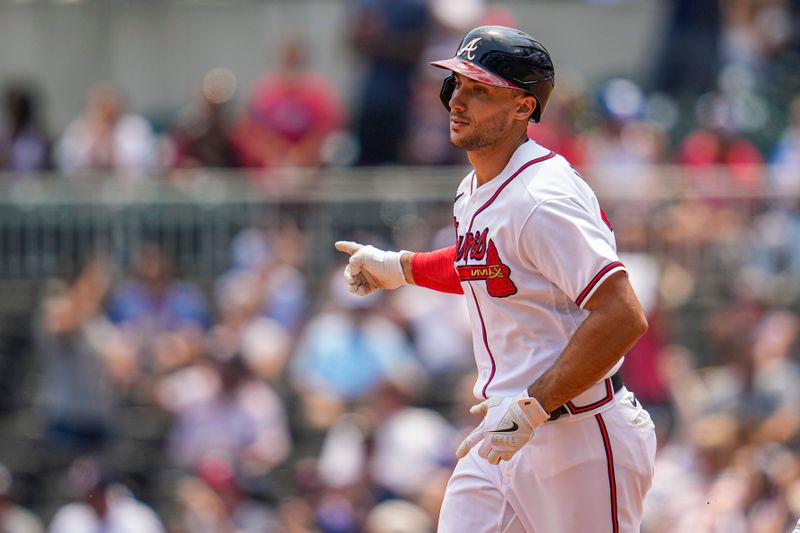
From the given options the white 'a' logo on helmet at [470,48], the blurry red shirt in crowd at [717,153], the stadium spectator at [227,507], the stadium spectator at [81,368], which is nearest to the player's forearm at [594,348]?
the white 'a' logo on helmet at [470,48]

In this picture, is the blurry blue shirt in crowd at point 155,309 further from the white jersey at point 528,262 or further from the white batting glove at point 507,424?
the white batting glove at point 507,424

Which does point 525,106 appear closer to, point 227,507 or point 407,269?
point 407,269

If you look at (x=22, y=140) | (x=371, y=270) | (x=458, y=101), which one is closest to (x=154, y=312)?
(x=22, y=140)

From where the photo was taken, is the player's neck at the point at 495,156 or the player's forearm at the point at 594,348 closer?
the player's forearm at the point at 594,348

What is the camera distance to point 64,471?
11.2 m

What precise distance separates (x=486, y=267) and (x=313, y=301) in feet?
22.7

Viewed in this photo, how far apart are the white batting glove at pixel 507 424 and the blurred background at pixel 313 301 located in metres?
4.71

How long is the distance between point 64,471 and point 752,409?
4.84 metres

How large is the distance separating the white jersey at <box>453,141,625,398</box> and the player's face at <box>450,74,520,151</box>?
0.33 ft

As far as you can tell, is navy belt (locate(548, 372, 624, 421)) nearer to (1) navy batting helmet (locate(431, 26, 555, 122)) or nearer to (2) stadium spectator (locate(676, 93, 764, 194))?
(1) navy batting helmet (locate(431, 26, 555, 122))

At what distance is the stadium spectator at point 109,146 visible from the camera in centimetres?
1238

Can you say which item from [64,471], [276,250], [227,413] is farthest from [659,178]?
[64,471]

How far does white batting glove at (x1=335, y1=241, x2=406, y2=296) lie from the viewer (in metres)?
5.29

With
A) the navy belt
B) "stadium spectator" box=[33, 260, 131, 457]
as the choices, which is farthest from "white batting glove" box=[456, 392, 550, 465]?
"stadium spectator" box=[33, 260, 131, 457]
